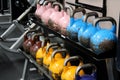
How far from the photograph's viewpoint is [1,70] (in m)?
4.26

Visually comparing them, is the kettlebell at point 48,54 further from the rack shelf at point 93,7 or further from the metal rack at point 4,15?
the metal rack at point 4,15

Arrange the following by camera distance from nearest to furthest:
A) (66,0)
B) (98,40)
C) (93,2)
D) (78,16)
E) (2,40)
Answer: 1. (98,40)
2. (93,2)
3. (78,16)
4. (66,0)
5. (2,40)

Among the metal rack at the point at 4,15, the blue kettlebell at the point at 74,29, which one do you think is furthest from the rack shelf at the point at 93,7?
the metal rack at the point at 4,15

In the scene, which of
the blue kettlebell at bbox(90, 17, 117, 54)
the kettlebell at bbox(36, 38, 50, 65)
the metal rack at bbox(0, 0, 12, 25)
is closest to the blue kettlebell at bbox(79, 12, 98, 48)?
the blue kettlebell at bbox(90, 17, 117, 54)

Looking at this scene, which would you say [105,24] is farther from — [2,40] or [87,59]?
[2,40]

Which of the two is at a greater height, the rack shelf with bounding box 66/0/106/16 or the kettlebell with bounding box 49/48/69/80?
the rack shelf with bounding box 66/0/106/16

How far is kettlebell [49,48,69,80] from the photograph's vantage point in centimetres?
232

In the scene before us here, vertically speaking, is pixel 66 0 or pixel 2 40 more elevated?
pixel 66 0

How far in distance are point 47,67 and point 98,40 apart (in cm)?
98

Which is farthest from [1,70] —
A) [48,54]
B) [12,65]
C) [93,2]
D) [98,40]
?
[98,40]

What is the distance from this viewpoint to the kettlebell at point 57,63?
2.32m

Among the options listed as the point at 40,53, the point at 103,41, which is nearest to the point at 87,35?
the point at 103,41

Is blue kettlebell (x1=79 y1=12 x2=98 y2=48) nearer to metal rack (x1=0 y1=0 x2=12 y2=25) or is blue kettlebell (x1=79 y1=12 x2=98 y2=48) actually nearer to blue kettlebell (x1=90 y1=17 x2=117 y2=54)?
blue kettlebell (x1=90 y1=17 x2=117 y2=54)

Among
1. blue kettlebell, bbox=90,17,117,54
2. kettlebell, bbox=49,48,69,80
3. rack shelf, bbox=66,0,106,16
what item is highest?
rack shelf, bbox=66,0,106,16
